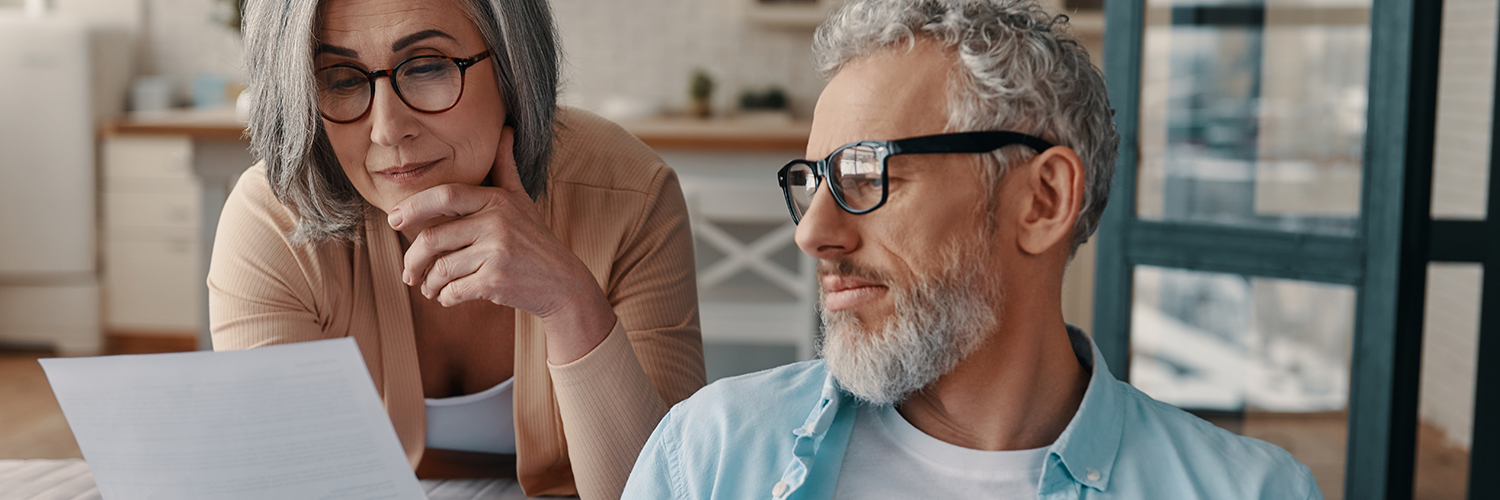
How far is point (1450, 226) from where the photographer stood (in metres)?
2.05

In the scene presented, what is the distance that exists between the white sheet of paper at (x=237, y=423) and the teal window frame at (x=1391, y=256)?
5.81ft

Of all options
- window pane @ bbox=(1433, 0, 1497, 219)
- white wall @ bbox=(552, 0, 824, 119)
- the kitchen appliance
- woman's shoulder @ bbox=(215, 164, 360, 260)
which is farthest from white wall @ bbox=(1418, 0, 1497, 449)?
the kitchen appliance

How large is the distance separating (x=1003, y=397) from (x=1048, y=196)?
189mm

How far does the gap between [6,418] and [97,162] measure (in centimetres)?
124

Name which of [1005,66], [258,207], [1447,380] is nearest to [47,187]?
[258,207]

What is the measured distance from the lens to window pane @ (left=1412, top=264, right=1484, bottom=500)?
2.87 metres

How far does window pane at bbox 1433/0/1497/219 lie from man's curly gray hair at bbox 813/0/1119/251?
1.29 m

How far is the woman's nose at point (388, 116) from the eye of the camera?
41.4 inches

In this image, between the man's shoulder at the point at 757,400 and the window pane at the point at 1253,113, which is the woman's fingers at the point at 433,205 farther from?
the window pane at the point at 1253,113

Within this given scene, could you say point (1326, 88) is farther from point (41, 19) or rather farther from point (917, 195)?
point (41, 19)

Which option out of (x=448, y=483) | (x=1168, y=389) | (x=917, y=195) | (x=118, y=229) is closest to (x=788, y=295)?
(x=1168, y=389)

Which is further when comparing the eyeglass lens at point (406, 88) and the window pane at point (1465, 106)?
the window pane at point (1465, 106)

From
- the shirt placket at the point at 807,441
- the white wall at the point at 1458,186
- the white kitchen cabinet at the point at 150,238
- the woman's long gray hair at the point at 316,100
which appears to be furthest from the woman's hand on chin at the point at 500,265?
the white kitchen cabinet at the point at 150,238

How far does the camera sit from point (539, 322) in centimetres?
118
